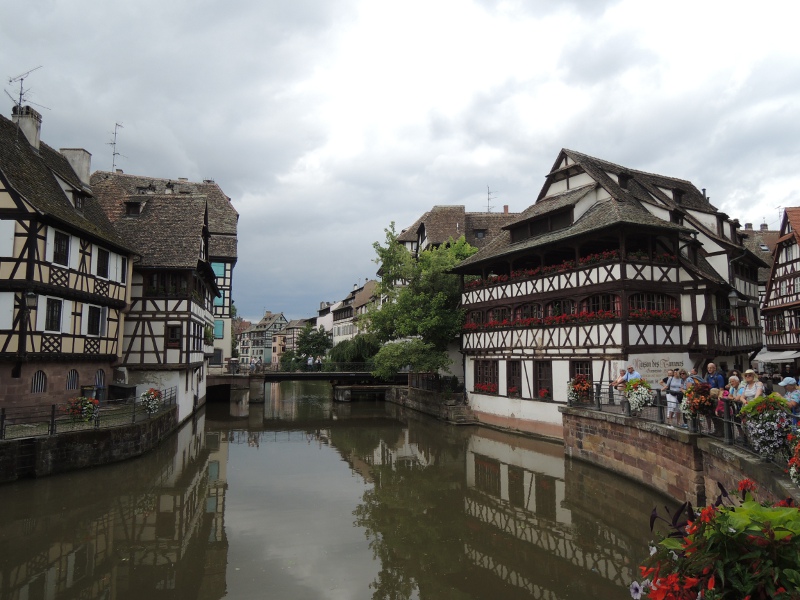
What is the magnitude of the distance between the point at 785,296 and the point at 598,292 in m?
15.3

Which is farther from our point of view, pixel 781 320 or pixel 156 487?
pixel 781 320

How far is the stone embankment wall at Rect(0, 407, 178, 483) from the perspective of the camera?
15328 mm

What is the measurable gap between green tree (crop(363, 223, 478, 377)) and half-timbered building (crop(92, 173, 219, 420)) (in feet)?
34.7

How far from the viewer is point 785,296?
98.8 feet

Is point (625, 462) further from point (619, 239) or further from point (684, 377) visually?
point (619, 239)

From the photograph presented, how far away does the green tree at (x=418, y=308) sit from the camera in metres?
31.8

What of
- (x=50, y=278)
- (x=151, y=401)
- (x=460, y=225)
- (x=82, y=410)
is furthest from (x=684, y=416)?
(x=460, y=225)

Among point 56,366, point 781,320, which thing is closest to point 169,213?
point 56,366

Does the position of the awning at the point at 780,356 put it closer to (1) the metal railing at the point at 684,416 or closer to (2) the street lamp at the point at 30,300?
(1) the metal railing at the point at 684,416

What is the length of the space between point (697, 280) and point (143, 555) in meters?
20.3

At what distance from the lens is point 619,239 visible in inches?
833

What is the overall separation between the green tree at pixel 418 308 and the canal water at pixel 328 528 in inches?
404

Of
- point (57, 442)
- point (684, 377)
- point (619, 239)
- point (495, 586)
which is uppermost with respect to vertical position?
point (619, 239)

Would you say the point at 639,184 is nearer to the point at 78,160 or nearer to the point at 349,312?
the point at 78,160
